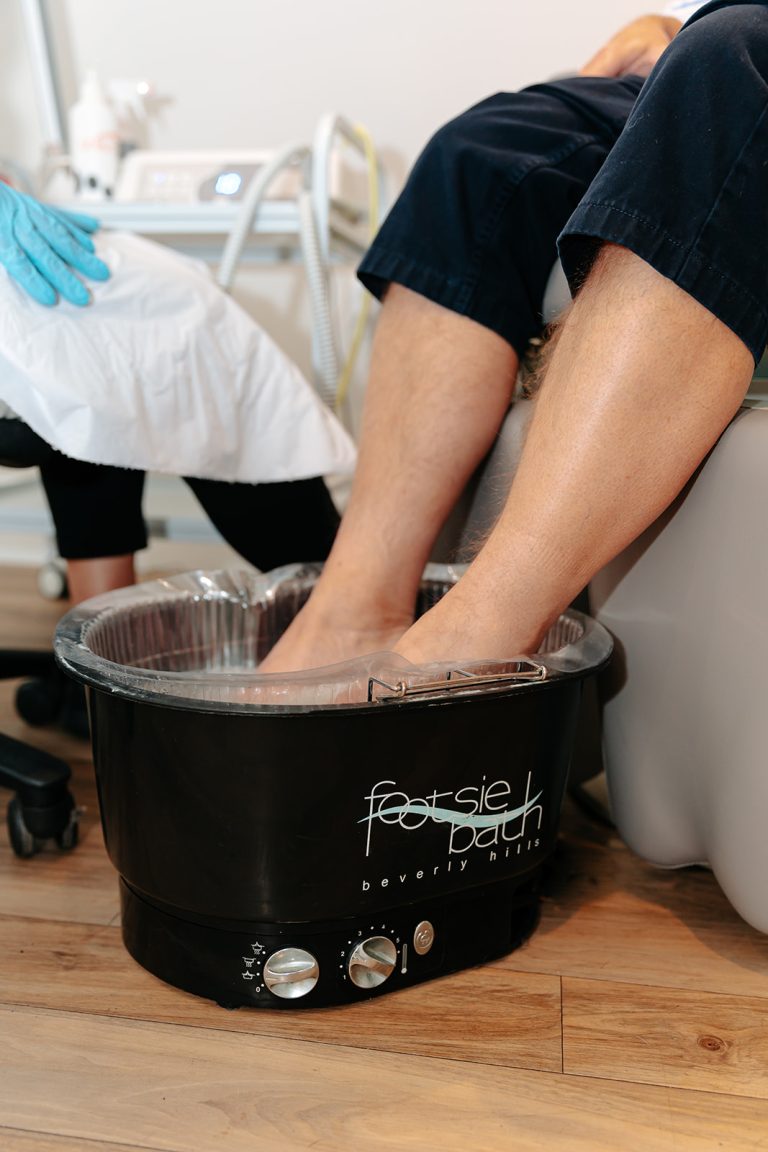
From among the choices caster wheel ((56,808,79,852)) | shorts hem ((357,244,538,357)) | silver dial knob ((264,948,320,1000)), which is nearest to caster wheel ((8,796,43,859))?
caster wheel ((56,808,79,852))

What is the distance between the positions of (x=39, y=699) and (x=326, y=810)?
568 millimetres

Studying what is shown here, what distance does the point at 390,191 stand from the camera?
1582mm

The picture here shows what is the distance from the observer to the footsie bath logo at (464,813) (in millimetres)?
542

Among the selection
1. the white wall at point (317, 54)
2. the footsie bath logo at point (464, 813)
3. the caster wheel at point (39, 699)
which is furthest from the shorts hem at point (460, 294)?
the white wall at point (317, 54)

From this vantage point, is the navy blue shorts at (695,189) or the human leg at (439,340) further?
the human leg at (439,340)

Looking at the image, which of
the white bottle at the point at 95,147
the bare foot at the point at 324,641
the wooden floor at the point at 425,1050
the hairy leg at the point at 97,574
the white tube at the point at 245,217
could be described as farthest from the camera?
the white bottle at the point at 95,147

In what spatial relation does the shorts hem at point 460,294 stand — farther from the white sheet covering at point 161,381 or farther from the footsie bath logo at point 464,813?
the footsie bath logo at point 464,813

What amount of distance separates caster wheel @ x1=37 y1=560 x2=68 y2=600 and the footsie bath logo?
3.55 ft

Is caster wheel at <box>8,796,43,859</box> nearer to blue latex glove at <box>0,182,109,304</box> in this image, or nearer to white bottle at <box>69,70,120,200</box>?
blue latex glove at <box>0,182,109,304</box>

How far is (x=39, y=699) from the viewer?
0.99 metres

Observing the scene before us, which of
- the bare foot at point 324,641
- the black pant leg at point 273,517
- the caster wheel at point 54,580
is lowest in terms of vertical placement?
the caster wheel at point 54,580

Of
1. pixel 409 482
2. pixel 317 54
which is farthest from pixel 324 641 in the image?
pixel 317 54

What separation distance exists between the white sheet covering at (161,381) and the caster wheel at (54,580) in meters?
0.70

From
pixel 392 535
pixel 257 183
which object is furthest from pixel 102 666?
pixel 257 183
